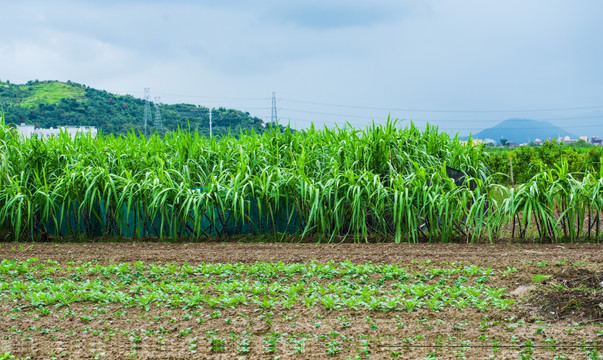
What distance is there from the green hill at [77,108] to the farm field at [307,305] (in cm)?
3234

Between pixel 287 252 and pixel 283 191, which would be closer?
pixel 287 252

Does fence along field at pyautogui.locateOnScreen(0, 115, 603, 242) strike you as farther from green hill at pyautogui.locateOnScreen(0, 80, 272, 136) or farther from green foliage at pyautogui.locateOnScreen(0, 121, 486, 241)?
green hill at pyautogui.locateOnScreen(0, 80, 272, 136)

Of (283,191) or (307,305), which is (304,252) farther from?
(307,305)

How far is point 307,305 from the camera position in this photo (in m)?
3.29

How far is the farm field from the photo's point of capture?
2.79 metres

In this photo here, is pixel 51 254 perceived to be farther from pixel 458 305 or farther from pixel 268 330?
pixel 458 305

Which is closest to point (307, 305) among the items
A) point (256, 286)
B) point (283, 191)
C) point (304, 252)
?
point (256, 286)

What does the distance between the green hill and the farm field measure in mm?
32342

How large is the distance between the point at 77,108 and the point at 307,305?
141 feet

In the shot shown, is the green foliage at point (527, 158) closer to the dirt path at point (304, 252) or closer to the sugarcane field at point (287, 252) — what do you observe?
the sugarcane field at point (287, 252)

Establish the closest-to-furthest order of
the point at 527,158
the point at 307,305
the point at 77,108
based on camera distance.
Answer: the point at 307,305
the point at 527,158
the point at 77,108

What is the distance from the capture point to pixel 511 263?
4.35m

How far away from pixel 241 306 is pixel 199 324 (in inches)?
12.6

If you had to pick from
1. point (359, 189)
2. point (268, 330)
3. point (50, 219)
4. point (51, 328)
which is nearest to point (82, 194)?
point (50, 219)
